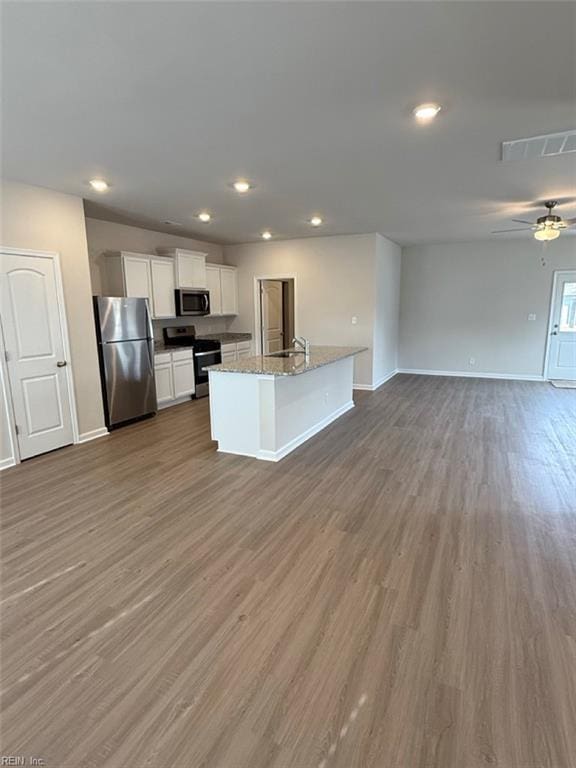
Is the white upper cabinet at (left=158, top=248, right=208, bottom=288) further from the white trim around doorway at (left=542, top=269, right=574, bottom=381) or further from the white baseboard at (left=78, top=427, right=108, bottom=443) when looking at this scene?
the white trim around doorway at (left=542, top=269, right=574, bottom=381)

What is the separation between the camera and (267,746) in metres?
1.41

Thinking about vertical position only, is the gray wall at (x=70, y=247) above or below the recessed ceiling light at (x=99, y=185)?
below

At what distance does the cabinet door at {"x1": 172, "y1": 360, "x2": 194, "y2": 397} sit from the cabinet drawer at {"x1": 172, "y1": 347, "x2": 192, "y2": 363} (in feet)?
0.21

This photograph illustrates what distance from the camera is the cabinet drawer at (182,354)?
6.16m

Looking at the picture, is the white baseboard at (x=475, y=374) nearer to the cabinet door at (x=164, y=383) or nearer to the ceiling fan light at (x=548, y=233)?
the ceiling fan light at (x=548, y=233)

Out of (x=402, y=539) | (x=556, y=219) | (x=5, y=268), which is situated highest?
(x=556, y=219)

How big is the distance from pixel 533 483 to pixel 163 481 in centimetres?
325

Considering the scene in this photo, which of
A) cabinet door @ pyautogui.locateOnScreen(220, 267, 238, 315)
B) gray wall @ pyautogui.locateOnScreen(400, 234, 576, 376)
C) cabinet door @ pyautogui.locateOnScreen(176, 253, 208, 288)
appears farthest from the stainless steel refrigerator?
gray wall @ pyautogui.locateOnScreen(400, 234, 576, 376)

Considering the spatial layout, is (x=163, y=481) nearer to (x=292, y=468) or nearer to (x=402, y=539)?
(x=292, y=468)

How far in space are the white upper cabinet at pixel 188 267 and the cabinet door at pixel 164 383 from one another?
54.7 inches

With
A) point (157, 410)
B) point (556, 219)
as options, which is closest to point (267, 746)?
point (157, 410)

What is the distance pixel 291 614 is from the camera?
2031mm

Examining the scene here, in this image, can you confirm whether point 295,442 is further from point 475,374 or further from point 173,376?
point 475,374

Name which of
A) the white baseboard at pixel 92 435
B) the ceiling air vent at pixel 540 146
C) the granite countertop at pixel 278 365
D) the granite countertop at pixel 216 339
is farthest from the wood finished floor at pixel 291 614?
the ceiling air vent at pixel 540 146
